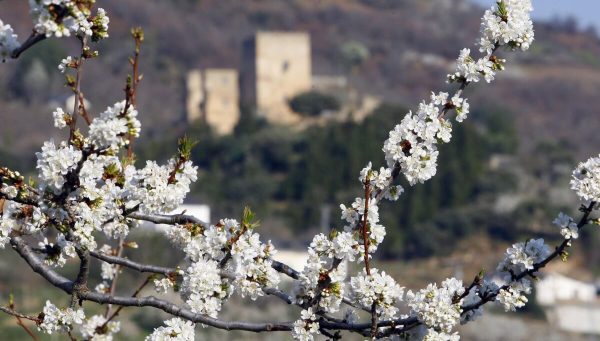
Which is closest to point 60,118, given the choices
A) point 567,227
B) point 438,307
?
point 438,307

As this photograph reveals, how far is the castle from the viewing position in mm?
61812

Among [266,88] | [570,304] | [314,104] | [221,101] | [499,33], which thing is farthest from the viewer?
[266,88]

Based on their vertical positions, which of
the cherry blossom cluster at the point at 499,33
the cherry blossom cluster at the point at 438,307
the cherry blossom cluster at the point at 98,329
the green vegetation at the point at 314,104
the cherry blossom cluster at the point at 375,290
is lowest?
the cherry blossom cluster at the point at 438,307

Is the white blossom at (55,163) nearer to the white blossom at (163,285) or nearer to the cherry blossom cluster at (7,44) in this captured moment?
the cherry blossom cluster at (7,44)

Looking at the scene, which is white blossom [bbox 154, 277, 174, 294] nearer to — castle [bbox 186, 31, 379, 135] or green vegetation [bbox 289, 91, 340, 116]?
castle [bbox 186, 31, 379, 135]

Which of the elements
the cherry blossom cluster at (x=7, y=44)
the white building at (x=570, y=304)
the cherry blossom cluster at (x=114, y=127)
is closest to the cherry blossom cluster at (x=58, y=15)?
the cherry blossom cluster at (x=7, y=44)

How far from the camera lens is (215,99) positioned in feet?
204

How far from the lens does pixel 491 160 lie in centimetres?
5691

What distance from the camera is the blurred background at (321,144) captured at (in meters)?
41.6

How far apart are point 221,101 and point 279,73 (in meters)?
3.21

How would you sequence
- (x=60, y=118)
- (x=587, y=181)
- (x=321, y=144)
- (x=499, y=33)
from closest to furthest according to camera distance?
(x=60, y=118) → (x=587, y=181) → (x=499, y=33) → (x=321, y=144)

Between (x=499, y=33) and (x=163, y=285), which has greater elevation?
(x=499, y=33)

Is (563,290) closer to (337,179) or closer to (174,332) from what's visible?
(337,179)

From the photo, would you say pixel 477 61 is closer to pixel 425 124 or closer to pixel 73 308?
pixel 425 124
